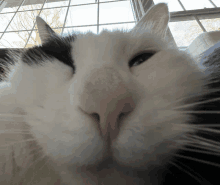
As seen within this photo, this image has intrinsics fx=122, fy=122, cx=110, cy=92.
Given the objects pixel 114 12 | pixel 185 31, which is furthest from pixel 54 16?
pixel 185 31

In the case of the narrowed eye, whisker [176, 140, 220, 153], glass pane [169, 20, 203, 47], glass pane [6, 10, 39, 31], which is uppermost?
glass pane [6, 10, 39, 31]

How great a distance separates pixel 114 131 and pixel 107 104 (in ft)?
0.13

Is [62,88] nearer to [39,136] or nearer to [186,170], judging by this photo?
[39,136]

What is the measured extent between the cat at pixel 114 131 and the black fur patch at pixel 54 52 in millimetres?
104

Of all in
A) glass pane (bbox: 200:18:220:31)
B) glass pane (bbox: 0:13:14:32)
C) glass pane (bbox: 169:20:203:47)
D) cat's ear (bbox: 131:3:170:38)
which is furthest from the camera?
glass pane (bbox: 0:13:14:32)

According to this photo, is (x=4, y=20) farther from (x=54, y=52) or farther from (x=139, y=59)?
(x=139, y=59)

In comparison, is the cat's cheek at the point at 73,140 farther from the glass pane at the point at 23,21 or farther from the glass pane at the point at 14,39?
the glass pane at the point at 23,21

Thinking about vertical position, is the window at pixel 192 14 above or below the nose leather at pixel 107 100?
above

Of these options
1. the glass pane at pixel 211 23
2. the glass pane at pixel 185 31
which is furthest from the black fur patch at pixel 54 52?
the glass pane at pixel 211 23

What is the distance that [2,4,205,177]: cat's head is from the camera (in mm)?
178

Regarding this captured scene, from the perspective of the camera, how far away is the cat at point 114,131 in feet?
0.59

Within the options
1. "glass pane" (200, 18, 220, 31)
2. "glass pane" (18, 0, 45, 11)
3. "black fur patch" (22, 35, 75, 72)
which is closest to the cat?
"black fur patch" (22, 35, 75, 72)

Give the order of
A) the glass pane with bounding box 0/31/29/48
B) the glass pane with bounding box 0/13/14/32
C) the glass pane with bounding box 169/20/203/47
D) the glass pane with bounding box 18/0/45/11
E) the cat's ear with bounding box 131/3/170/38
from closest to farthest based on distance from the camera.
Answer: the cat's ear with bounding box 131/3/170/38, the glass pane with bounding box 169/20/203/47, the glass pane with bounding box 0/31/29/48, the glass pane with bounding box 0/13/14/32, the glass pane with bounding box 18/0/45/11

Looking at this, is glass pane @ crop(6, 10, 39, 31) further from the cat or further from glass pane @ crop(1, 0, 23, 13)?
the cat
